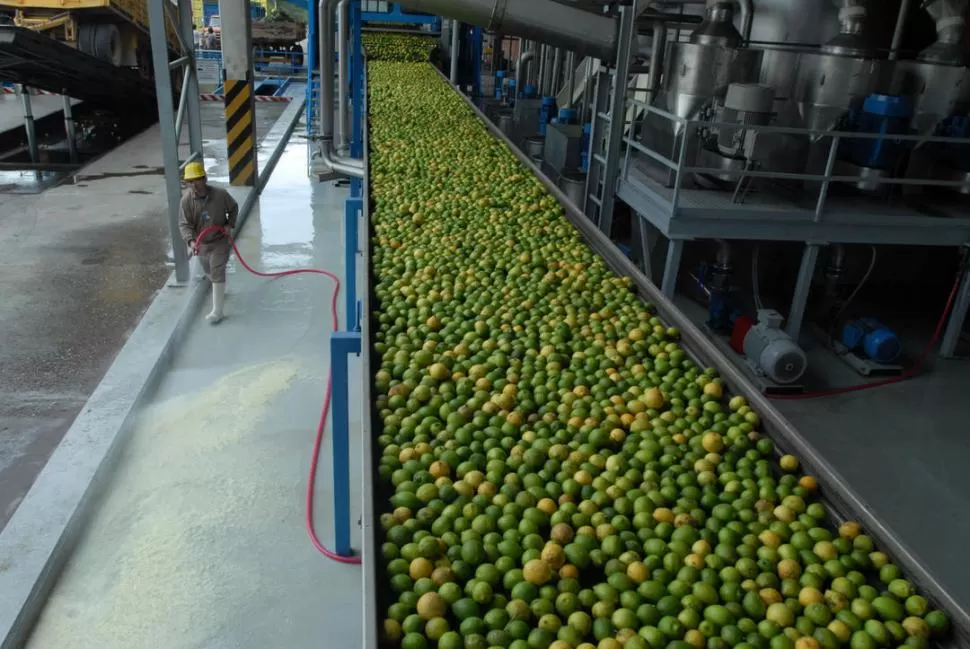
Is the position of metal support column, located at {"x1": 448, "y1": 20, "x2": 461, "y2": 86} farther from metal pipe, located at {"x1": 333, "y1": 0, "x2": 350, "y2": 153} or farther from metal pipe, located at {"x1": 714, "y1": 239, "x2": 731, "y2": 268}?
metal pipe, located at {"x1": 714, "y1": 239, "x2": 731, "y2": 268}

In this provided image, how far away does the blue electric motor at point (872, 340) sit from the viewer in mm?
6500

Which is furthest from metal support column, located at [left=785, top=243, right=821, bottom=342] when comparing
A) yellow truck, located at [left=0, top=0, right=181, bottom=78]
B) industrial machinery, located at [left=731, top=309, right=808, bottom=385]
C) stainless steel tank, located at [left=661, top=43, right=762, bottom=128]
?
yellow truck, located at [left=0, top=0, right=181, bottom=78]

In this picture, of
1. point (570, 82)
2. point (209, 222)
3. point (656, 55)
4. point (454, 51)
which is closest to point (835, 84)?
point (656, 55)

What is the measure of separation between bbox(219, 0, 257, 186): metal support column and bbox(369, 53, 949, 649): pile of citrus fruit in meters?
6.42

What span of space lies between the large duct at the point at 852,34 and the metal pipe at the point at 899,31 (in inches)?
19.8

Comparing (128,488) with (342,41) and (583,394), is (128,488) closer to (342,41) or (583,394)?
(583,394)

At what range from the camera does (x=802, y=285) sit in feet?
21.2

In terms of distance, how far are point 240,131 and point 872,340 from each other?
8.01 m

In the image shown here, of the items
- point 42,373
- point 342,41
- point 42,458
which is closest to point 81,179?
point 342,41

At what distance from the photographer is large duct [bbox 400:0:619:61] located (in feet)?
23.8

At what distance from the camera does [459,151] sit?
752 centimetres

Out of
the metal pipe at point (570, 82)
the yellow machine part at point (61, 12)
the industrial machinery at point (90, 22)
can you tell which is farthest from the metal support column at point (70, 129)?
the metal pipe at point (570, 82)

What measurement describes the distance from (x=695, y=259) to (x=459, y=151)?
2698 millimetres

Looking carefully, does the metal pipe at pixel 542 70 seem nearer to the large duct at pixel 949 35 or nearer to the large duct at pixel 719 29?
the large duct at pixel 719 29
